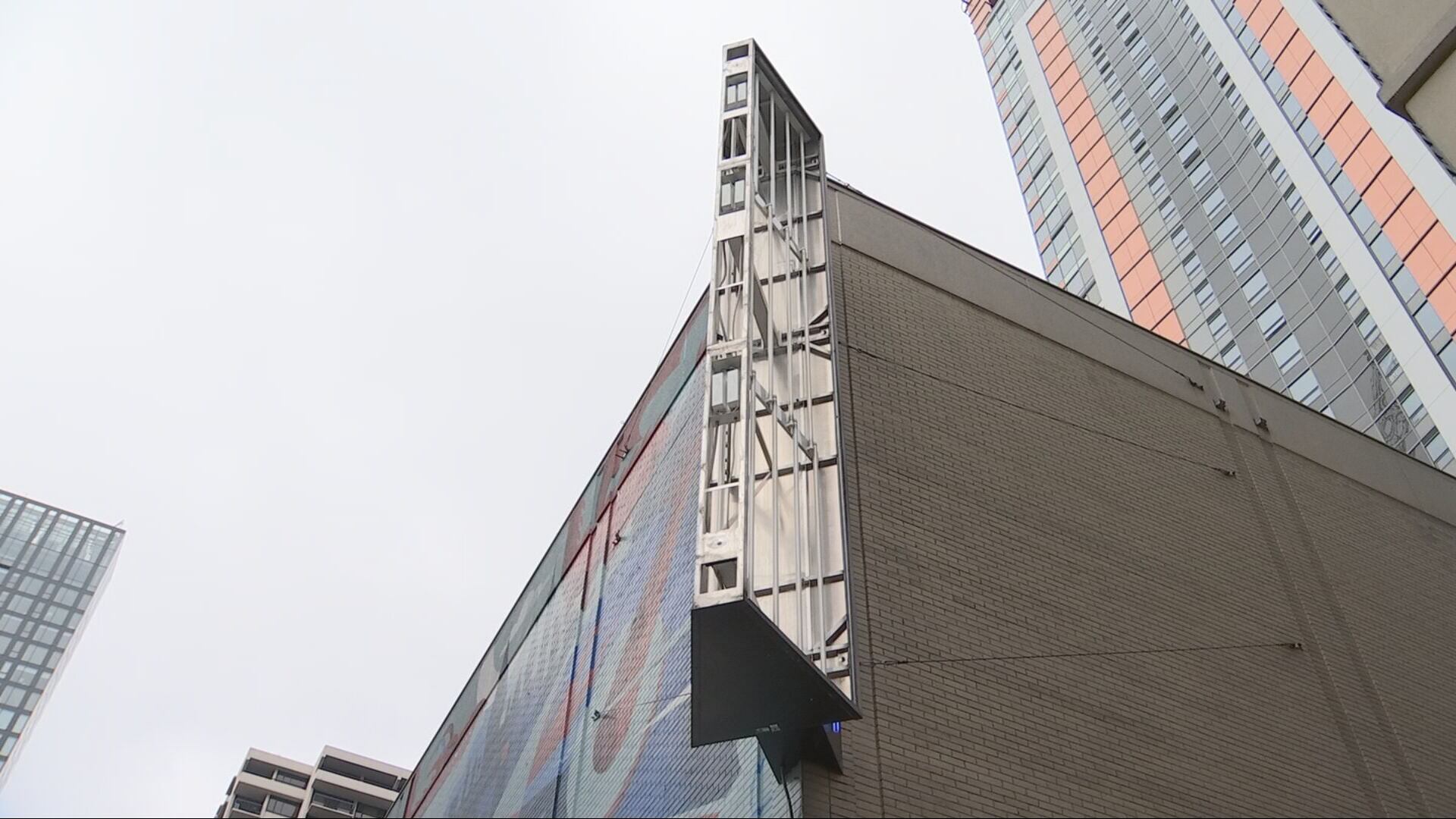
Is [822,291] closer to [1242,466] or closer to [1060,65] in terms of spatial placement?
[1242,466]

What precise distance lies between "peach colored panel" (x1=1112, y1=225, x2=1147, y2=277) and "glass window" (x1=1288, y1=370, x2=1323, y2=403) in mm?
10745

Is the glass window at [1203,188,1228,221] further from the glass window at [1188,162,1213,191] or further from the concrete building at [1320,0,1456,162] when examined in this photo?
the concrete building at [1320,0,1456,162]

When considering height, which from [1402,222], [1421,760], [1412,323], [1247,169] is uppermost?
[1247,169]

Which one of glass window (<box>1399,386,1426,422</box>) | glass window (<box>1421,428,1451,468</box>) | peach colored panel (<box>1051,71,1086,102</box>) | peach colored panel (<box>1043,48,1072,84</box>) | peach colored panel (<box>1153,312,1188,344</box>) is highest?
peach colored panel (<box>1043,48,1072,84</box>)

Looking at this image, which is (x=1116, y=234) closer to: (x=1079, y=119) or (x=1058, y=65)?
(x=1079, y=119)

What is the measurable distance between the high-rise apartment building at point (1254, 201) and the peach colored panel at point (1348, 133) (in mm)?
55

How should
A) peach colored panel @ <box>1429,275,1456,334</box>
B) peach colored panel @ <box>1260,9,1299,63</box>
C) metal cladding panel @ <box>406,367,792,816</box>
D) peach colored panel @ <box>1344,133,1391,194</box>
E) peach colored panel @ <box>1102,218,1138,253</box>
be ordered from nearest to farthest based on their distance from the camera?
metal cladding panel @ <box>406,367,792,816</box>
peach colored panel @ <box>1429,275,1456,334</box>
peach colored panel @ <box>1344,133,1391,194</box>
peach colored panel @ <box>1260,9,1299,63</box>
peach colored panel @ <box>1102,218,1138,253</box>

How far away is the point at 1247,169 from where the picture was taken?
44.1 metres

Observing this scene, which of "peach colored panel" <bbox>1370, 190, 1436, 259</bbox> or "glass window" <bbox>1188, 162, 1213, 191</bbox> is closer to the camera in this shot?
"peach colored panel" <bbox>1370, 190, 1436, 259</bbox>

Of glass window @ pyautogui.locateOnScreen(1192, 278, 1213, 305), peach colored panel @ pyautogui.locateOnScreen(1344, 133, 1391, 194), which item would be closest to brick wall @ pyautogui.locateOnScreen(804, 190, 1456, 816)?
peach colored panel @ pyautogui.locateOnScreen(1344, 133, 1391, 194)

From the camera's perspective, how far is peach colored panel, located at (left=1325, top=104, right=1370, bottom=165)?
126 ft

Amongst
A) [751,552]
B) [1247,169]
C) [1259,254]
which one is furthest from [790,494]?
[1247,169]

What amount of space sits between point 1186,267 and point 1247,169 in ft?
13.1

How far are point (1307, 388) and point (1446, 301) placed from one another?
536cm
